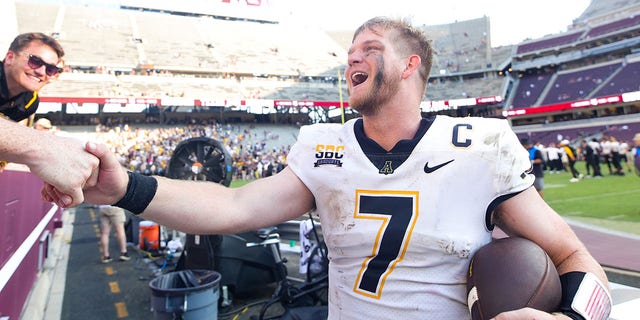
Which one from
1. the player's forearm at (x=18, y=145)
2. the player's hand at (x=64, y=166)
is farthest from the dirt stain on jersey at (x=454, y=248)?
the player's forearm at (x=18, y=145)

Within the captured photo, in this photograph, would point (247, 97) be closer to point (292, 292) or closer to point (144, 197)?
point (292, 292)

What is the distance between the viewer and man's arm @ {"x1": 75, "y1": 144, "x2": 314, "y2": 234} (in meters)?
1.46

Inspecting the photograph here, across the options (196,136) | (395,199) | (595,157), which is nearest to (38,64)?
(395,199)

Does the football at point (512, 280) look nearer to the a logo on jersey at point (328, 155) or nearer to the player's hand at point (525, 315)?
the player's hand at point (525, 315)

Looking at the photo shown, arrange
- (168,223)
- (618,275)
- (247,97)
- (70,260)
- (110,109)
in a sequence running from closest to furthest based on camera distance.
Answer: (168,223) → (618,275) → (70,260) → (110,109) → (247,97)

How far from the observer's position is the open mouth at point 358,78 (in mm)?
1887

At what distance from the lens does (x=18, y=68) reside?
279 centimetres

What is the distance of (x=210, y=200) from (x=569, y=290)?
→ 139 cm

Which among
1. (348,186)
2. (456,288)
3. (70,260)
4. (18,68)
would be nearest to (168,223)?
(348,186)

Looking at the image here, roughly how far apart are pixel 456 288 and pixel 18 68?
10.0ft

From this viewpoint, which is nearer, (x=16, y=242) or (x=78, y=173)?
(x=78, y=173)

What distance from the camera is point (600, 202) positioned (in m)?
9.20

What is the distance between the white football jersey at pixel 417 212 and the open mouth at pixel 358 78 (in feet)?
1.05

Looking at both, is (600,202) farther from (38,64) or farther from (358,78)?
(38,64)
